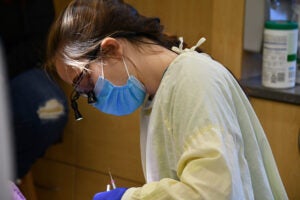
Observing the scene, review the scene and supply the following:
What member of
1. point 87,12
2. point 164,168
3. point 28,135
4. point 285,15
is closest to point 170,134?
point 164,168

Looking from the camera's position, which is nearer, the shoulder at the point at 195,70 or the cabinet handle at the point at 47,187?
the shoulder at the point at 195,70

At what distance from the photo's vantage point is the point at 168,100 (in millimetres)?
1043

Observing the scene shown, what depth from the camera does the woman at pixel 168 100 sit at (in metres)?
0.96

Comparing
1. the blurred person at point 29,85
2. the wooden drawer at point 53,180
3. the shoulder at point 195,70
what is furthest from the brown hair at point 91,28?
the wooden drawer at point 53,180

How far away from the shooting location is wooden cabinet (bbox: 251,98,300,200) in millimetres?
1579

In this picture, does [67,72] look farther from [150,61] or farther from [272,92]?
[272,92]

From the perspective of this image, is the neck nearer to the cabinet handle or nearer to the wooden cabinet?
the wooden cabinet

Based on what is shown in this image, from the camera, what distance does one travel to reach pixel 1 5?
2.01 m

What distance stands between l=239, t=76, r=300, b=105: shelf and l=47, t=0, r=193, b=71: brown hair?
513 millimetres

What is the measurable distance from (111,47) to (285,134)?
707mm

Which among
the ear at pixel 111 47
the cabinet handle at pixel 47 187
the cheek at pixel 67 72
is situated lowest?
the cabinet handle at pixel 47 187

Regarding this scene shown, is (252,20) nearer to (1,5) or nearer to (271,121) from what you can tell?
(271,121)

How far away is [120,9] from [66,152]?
1.22 m

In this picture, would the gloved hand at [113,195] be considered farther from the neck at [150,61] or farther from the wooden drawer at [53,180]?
the wooden drawer at [53,180]
